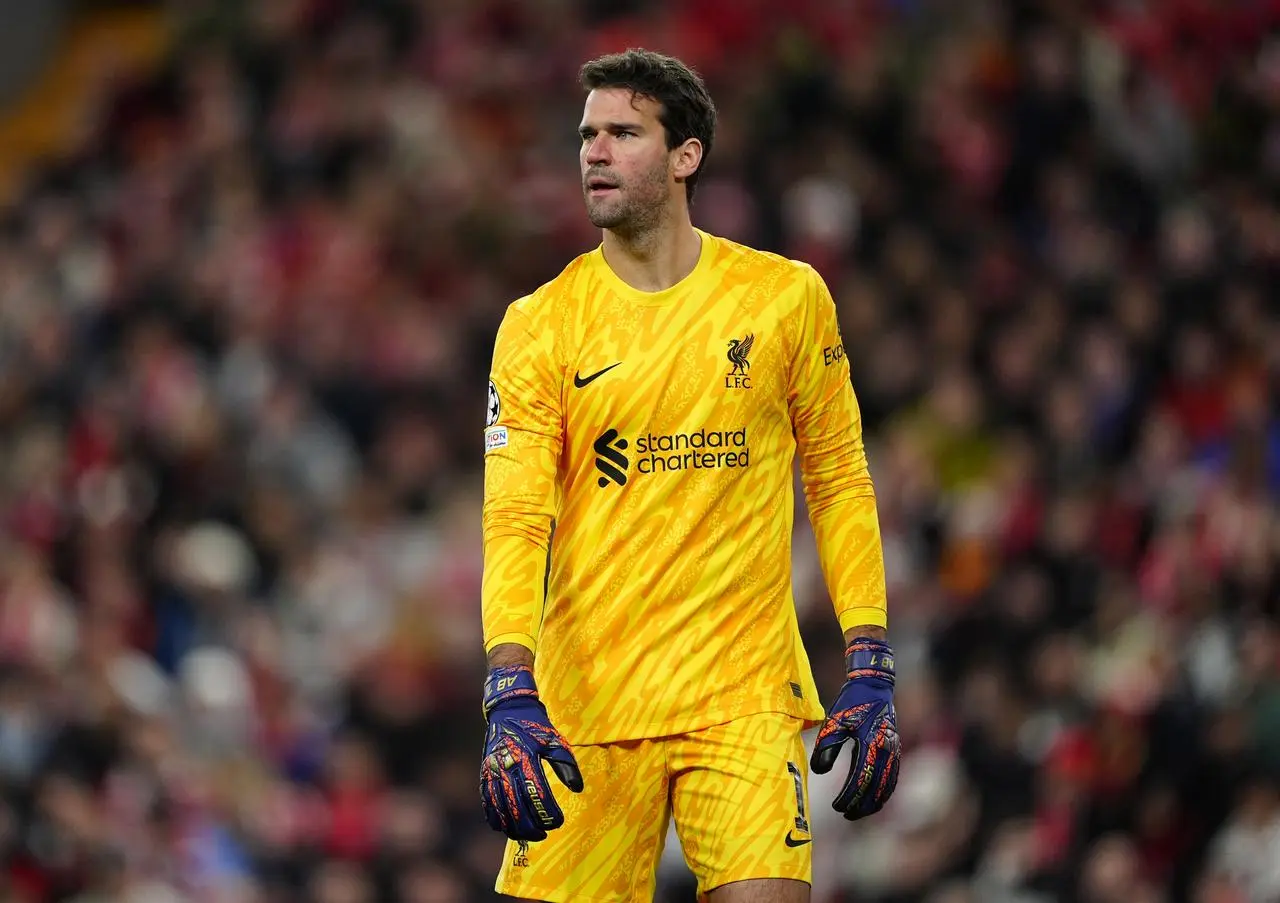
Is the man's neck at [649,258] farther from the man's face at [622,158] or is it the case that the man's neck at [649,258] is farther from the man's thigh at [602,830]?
the man's thigh at [602,830]

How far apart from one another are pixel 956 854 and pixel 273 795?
3716mm

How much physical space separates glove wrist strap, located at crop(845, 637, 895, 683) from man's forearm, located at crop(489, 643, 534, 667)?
0.91 meters

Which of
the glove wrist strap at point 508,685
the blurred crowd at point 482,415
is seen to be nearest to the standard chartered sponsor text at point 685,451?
the glove wrist strap at point 508,685

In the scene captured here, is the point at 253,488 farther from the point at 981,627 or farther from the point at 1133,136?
the point at 1133,136

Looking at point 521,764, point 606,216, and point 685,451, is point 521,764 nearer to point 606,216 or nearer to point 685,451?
point 685,451

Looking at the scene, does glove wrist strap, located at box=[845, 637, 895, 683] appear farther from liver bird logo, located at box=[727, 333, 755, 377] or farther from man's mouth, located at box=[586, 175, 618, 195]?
man's mouth, located at box=[586, 175, 618, 195]

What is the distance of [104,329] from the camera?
1493 cm

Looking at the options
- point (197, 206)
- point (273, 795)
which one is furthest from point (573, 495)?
point (197, 206)

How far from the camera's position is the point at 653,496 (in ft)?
20.3

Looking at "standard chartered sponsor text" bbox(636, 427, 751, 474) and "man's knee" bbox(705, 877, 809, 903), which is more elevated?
"standard chartered sponsor text" bbox(636, 427, 751, 474)

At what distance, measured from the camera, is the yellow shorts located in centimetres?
605

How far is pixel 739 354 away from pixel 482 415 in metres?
8.08

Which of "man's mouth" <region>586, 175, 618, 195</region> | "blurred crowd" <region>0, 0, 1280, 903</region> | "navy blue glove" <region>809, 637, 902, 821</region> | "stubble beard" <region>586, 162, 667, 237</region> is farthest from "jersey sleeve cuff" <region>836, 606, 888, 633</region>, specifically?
"blurred crowd" <region>0, 0, 1280, 903</region>

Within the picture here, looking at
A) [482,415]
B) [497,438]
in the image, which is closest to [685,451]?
[497,438]
